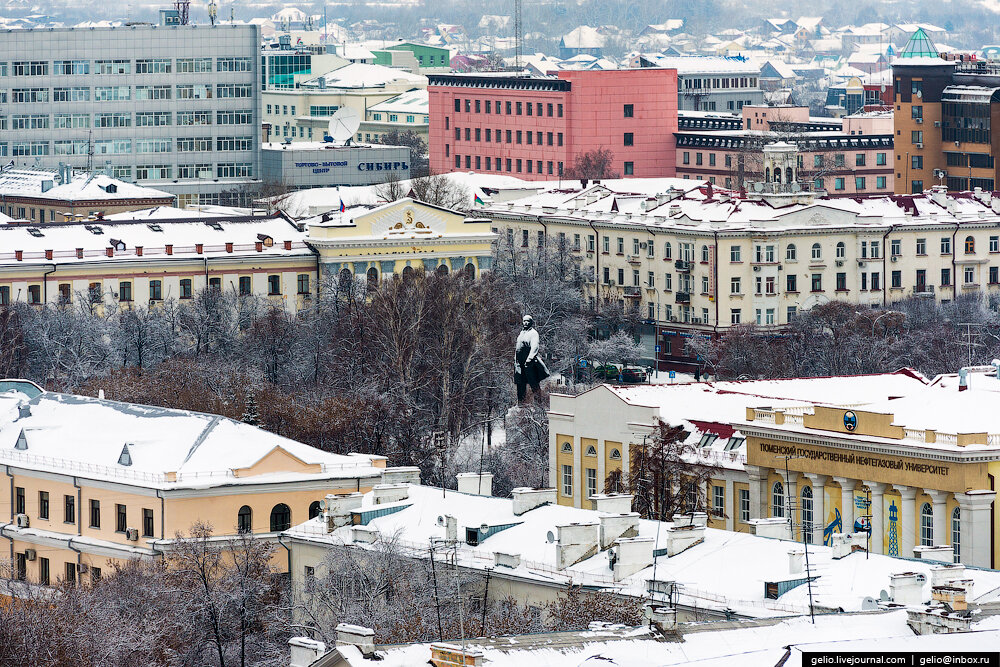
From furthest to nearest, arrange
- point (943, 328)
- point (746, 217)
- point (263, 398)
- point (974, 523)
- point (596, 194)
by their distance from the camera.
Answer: point (596, 194)
point (746, 217)
point (943, 328)
point (263, 398)
point (974, 523)

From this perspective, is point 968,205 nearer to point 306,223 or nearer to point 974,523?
point 306,223

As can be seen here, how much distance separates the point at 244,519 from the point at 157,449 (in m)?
4.18

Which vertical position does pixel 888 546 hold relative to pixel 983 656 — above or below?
below

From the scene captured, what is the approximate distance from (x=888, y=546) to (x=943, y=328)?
60.9 m

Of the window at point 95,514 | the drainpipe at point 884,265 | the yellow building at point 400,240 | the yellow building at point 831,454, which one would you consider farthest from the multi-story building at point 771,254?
the window at point 95,514

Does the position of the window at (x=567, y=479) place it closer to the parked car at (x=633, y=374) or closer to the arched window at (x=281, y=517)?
the arched window at (x=281, y=517)

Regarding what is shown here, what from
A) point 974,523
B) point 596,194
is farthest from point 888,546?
point 596,194

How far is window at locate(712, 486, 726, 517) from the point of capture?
286ft

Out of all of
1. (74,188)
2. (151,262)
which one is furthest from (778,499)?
(74,188)

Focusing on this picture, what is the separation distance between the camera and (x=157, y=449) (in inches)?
3374

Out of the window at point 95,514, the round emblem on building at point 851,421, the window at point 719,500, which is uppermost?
the round emblem on building at point 851,421

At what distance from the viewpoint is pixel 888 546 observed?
80.0m

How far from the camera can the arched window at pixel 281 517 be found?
83.4 m

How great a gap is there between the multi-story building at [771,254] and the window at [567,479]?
4985cm
